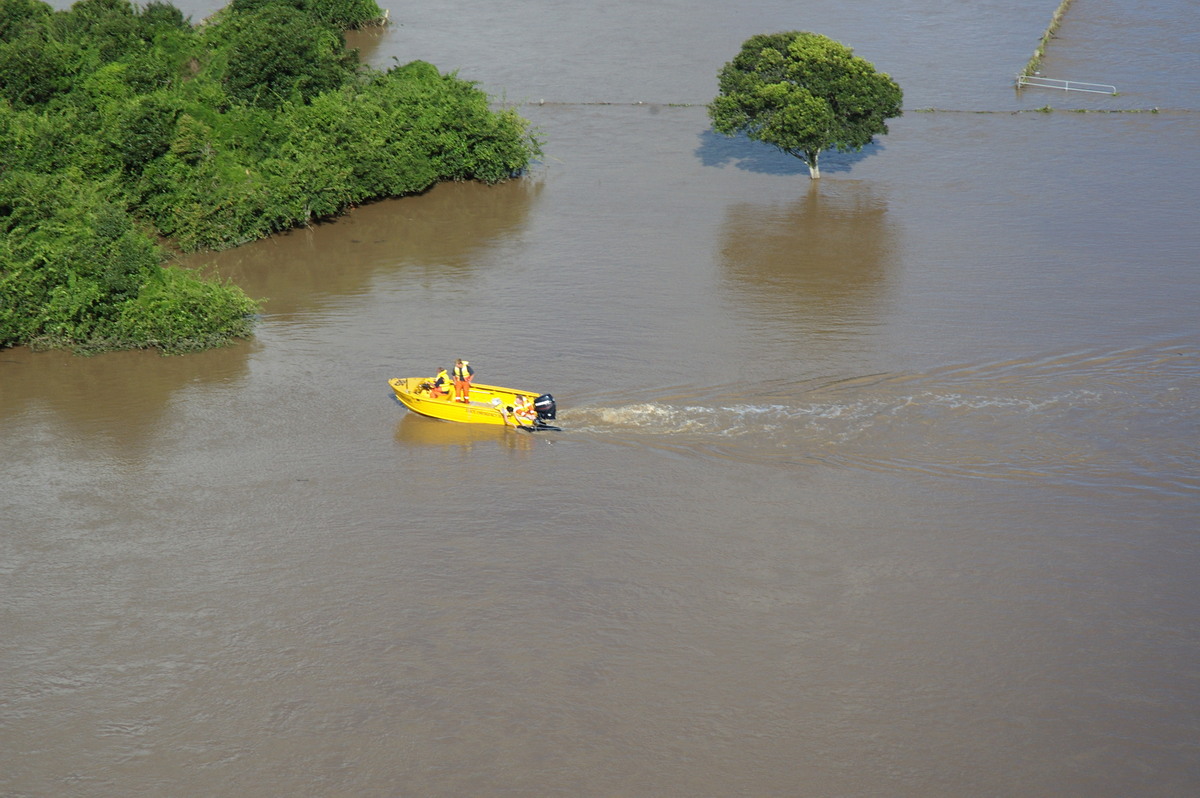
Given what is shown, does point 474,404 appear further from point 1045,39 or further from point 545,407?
point 1045,39

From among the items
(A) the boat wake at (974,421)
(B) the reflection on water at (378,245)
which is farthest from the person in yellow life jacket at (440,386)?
(B) the reflection on water at (378,245)

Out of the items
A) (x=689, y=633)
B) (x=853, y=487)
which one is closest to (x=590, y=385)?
(x=853, y=487)

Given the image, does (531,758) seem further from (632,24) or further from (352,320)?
(632,24)

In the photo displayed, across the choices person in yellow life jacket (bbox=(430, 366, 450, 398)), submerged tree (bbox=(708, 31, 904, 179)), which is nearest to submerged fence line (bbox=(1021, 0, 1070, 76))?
submerged tree (bbox=(708, 31, 904, 179))

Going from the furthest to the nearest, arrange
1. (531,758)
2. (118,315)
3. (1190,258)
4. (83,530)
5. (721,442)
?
(1190,258) < (118,315) < (721,442) < (83,530) < (531,758)

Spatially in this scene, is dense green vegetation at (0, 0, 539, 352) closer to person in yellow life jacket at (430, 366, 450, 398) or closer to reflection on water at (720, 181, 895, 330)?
person in yellow life jacket at (430, 366, 450, 398)

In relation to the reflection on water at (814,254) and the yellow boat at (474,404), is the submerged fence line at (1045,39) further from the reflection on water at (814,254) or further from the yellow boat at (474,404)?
the yellow boat at (474,404)

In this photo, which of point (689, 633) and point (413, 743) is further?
point (689, 633)
